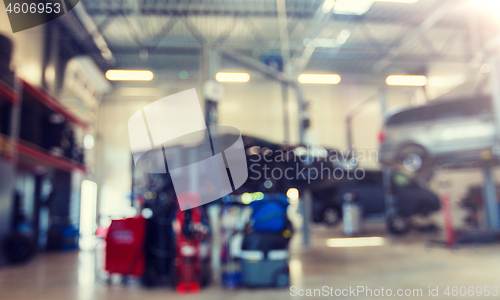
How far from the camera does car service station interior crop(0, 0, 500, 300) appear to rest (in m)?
2.54

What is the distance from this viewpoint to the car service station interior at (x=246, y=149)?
254cm

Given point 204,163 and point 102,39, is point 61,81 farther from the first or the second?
point 204,163

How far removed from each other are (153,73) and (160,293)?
6.31 metres

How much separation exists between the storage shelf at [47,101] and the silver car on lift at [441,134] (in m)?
5.86

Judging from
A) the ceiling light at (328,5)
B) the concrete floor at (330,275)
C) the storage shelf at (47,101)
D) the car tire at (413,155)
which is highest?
the ceiling light at (328,5)

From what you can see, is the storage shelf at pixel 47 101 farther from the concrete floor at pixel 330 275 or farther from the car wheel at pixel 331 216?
the car wheel at pixel 331 216

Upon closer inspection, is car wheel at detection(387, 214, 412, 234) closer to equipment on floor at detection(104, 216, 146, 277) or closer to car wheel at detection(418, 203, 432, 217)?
car wheel at detection(418, 203, 432, 217)

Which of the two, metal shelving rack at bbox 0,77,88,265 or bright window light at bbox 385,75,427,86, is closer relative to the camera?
metal shelving rack at bbox 0,77,88,265

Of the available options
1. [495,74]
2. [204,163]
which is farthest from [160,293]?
[495,74]

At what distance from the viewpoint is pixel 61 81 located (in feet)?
21.4

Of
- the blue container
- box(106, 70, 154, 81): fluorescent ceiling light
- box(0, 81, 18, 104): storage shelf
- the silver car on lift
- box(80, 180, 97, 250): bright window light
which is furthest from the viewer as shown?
box(80, 180, 97, 250): bright window light

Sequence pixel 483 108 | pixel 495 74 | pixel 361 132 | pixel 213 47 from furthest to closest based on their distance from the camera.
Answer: pixel 361 132 < pixel 483 108 < pixel 495 74 < pixel 213 47

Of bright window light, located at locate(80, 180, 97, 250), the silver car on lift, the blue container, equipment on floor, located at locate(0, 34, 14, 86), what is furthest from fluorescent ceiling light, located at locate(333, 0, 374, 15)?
bright window light, located at locate(80, 180, 97, 250)

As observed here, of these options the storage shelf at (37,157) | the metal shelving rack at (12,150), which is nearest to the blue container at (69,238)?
the storage shelf at (37,157)
